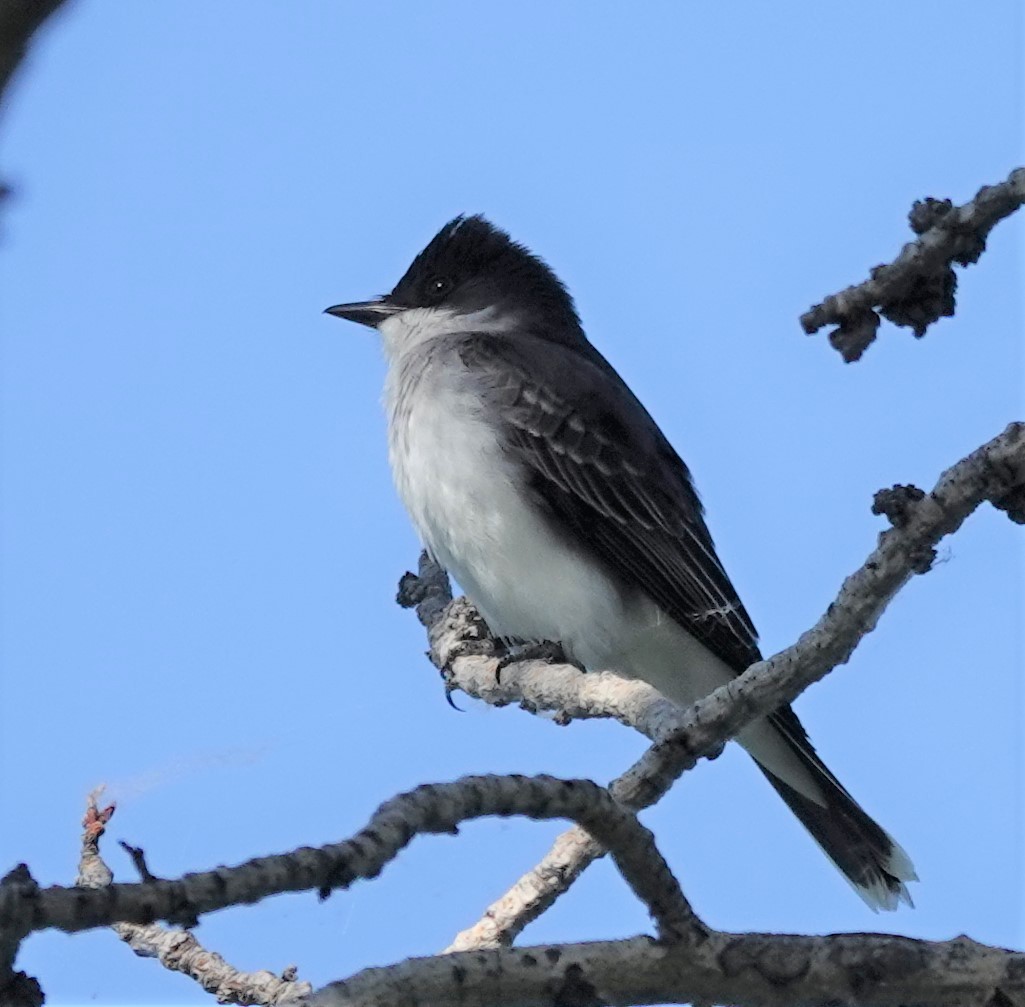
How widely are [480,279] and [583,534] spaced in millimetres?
1944

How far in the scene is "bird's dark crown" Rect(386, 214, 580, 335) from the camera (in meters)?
7.72

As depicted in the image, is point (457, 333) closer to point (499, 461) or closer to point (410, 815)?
point (499, 461)

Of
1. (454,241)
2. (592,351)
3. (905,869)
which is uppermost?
(454,241)

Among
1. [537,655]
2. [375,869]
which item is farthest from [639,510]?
[375,869]

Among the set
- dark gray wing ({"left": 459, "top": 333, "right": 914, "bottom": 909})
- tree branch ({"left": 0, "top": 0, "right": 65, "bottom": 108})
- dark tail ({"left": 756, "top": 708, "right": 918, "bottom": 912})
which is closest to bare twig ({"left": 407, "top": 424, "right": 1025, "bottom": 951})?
dark tail ({"left": 756, "top": 708, "right": 918, "bottom": 912})

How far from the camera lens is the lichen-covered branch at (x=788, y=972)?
270 centimetres

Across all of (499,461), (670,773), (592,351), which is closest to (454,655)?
(499,461)

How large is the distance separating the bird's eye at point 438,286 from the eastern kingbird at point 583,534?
0.66 meters

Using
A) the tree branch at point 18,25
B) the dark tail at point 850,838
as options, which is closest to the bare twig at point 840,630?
the dark tail at point 850,838

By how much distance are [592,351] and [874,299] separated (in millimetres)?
4963

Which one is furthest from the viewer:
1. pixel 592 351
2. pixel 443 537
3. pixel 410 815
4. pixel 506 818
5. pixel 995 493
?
pixel 592 351

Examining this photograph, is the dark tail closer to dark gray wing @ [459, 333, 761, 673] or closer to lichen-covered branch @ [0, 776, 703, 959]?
dark gray wing @ [459, 333, 761, 673]

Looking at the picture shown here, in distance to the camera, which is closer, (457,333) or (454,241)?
(457,333)

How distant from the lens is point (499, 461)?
6.37 m
